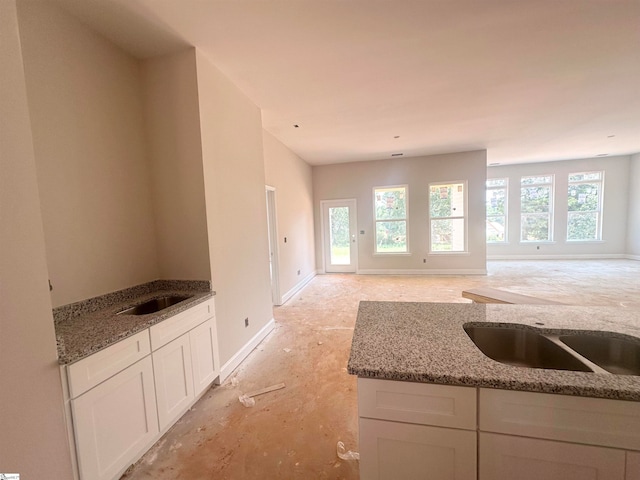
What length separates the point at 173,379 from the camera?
6.13 feet

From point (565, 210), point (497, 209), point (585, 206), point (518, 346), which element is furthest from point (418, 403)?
point (585, 206)

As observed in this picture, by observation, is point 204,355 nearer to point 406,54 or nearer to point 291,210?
point 406,54

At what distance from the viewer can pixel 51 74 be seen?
1.72 metres

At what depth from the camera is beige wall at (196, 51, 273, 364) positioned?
237 cm

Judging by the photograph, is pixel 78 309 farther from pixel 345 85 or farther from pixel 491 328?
pixel 345 85

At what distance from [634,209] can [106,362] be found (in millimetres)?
11421

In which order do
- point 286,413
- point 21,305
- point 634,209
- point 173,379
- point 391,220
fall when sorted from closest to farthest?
point 21,305, point 173,379, point 286,413, point 391,220, point 634,209

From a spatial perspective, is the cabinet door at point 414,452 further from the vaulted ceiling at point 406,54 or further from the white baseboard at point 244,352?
the vaulted ceiling at point 406,54

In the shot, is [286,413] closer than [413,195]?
Yes

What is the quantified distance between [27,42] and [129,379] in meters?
2.11

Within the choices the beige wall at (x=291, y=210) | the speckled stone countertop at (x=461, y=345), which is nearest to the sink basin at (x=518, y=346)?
the speckled stone countertop at (x=461, y=345)

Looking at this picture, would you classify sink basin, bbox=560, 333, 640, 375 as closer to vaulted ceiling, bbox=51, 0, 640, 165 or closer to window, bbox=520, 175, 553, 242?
vaulted ceiling, bbox=51, 0, 640, 165

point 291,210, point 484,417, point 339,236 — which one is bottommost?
point 484,417

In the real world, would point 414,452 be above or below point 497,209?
below
